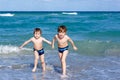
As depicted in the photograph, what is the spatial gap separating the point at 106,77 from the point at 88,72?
75 centimetres

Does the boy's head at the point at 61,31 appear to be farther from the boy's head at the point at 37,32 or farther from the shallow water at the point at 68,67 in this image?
the shallow water at the point at 68,67

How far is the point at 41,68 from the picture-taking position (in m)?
9.23

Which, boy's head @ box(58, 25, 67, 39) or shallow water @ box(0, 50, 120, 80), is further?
shallow water @ box(0, 50, 120, 80)

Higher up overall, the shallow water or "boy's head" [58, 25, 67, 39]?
"boy's head" [58, 25, 67, 39]

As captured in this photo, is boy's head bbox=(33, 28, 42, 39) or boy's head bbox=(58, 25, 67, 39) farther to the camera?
boy's head bbox=(33, 28, 42, 39)

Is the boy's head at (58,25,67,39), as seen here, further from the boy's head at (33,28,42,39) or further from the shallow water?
the shallow water

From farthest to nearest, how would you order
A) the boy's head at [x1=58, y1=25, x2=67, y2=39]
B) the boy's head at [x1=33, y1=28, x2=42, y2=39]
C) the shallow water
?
the boy's head at [x1=33, y1=28, x2=42, y2=39] → the shallow water → the boy's head at [x1=58, y1=25, x2=67, y2=39]

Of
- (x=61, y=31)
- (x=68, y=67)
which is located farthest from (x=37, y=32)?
(x=68, y=67)

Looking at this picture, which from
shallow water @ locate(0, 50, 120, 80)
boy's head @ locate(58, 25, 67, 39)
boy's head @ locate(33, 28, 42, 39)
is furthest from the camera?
boy's head @ locate(33, 28, 42, 39)

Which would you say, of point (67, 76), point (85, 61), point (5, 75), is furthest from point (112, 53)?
point (5, 75)

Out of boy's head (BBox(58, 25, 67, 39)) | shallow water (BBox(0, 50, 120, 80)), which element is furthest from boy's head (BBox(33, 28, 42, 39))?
shallow water (BBox(0, 50, 120, 80))

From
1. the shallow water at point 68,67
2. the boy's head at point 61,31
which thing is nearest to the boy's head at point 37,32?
the boy's head at point 61,31

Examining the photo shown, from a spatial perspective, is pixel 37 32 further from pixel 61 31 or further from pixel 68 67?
pixel 68 67

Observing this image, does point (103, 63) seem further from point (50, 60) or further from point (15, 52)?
point (15, 52)
